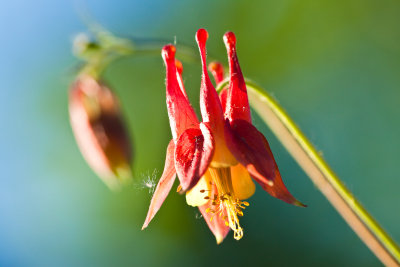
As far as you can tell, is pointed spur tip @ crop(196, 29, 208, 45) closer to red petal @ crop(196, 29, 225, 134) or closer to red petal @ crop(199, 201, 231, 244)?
red petal @ crop(196, 29, 225, 134)

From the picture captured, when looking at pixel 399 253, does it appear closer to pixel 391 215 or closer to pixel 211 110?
pixel 211 110

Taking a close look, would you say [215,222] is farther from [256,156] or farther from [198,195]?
[256,156]

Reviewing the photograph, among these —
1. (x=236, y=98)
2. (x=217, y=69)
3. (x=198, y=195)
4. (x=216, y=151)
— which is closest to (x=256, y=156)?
(x=216, y=151)

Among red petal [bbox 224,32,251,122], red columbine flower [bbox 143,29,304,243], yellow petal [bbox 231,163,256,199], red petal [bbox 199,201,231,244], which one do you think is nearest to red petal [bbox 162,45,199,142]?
red columbine flower [bbox 143,29,304,243]

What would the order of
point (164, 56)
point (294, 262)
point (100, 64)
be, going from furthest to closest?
1. point (294, 262)
2. point (100, 64)
3. point (164, 56)

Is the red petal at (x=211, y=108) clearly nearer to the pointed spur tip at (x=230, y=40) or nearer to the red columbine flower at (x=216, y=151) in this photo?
the red columbine flower at (x=216, y=151)

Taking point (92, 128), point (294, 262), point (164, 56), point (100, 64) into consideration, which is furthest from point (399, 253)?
point (294, 262)
